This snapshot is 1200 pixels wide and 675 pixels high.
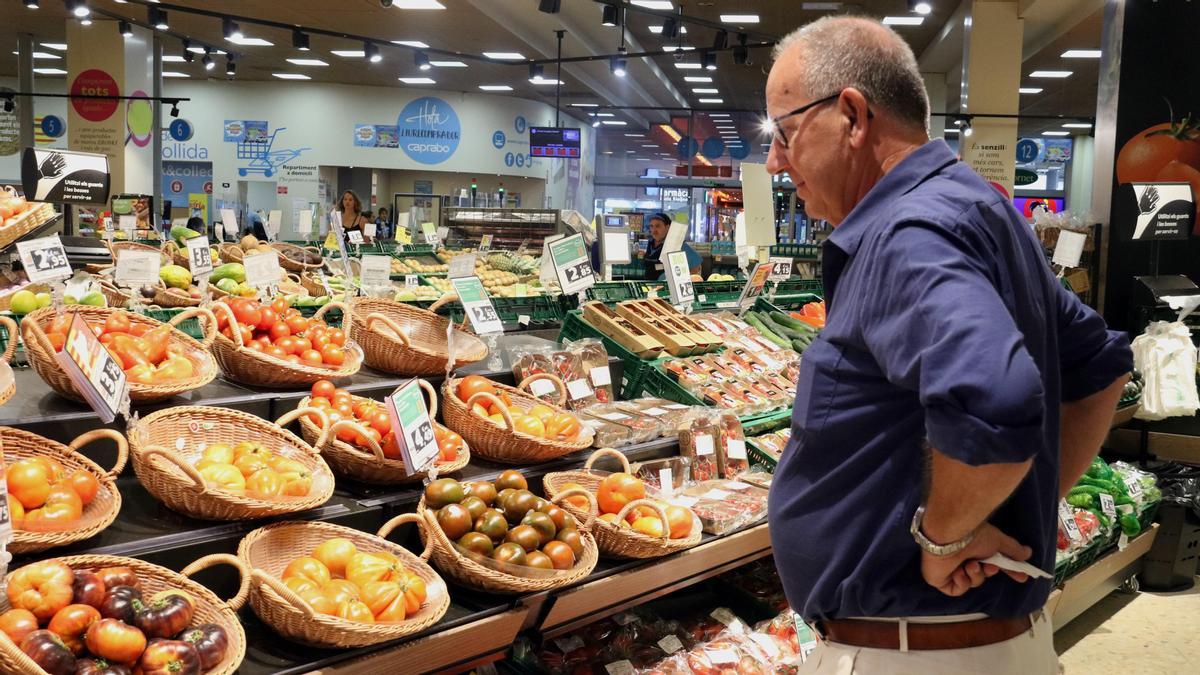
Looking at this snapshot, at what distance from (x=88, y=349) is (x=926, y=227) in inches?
75.0

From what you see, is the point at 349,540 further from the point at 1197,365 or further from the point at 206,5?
the point at 206,5

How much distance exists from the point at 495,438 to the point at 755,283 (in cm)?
259

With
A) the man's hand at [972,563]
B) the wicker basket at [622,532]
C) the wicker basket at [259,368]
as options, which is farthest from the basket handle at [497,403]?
the man's hand at [972,563]

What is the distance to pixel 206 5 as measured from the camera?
12.9 metres

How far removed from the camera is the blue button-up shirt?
1184mm

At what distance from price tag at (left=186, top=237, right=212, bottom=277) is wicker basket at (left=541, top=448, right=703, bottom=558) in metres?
2.08

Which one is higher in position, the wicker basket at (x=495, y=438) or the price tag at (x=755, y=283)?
the price tag at (x=755, y=283)

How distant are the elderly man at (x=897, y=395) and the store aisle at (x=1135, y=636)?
3077 millimetres

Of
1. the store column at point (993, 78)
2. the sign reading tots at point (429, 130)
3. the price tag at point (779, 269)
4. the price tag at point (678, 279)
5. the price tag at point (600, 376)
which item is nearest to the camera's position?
the price tag at point (600, 376)

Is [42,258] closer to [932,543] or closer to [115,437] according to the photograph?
[115,437]

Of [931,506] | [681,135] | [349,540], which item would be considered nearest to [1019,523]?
[931,506]

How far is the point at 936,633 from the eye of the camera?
4.99 feet

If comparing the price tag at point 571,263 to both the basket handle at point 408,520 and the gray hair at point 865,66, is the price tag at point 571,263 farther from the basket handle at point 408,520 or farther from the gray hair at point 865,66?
the gray hair at point 865,66

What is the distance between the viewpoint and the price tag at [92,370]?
2.22 m
